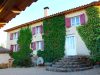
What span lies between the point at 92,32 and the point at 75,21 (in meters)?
2.99

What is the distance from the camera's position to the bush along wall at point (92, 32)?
806 inches

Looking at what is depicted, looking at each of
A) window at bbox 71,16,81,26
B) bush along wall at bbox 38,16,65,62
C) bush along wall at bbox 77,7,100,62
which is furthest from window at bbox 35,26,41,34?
bush along wall at bbox 77,7,100,62

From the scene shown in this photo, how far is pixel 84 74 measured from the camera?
16062 mm

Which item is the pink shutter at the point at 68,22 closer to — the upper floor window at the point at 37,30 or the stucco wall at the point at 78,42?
the stucco wall at the point at 78,42

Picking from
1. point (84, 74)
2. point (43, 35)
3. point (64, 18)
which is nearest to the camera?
point (84, 74)

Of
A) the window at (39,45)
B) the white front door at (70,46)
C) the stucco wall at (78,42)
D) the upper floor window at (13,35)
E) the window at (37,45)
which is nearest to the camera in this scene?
the stucco wall at (78,42)

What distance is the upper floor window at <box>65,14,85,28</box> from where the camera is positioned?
22484 millimetres

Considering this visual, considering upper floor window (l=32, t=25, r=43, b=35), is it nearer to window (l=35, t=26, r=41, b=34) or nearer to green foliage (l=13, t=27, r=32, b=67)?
window (l=35, t=26, r=41, b=34)

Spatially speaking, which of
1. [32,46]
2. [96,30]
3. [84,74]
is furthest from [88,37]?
[32,46]

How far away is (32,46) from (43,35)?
10.7 feet

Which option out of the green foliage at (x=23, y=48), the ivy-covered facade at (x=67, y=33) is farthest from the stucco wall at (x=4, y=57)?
the ivy-covered facade at (x=67, y=33)

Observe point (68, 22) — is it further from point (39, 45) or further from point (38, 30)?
point (39, 45)

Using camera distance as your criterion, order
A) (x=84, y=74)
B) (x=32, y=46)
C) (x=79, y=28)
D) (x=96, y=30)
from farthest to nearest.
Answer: (x=32, y=46) < (x=79, y=28) < (x=96, y=30) < (x=84, y=74)

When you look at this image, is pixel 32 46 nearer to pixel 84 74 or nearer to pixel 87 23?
pixel 87 23
